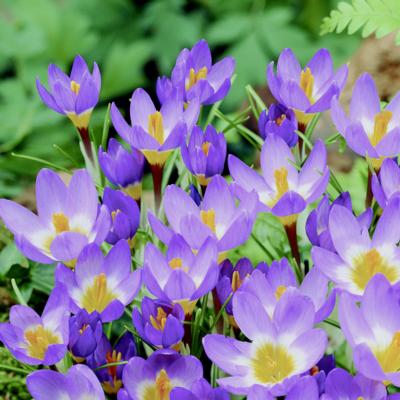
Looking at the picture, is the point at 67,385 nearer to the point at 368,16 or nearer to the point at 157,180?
the point at 157,180

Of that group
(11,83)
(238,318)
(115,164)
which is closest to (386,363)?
(238,318)

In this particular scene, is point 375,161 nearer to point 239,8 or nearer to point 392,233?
point 392,233


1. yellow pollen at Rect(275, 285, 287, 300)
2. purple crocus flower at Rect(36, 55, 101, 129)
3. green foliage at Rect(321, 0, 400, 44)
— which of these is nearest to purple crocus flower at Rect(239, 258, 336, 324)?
yellow pollen at Rect(275, 285, 287, 300)

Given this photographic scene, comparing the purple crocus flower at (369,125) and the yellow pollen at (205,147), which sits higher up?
the purple crocus flower at (369,125)

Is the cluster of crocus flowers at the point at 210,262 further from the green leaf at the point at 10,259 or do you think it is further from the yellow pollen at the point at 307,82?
the green leaf at the point at 10,259

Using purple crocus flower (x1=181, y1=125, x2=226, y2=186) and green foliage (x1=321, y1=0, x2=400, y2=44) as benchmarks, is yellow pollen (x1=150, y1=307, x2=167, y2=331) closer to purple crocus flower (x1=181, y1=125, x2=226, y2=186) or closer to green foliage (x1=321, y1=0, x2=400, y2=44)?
purple crocus flower (x1=181, y1=125, x2=226, y2=186)

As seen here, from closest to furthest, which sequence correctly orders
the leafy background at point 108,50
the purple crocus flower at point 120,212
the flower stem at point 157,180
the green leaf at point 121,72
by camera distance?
the purple crocus flower at point 120,212 → the flower stem at point 157,180 → the leafy background at point 108,50 → the green leaf at point 121,72

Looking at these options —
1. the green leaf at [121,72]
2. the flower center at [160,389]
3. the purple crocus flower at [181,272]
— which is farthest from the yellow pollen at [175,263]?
the green leaf at [121,72]
